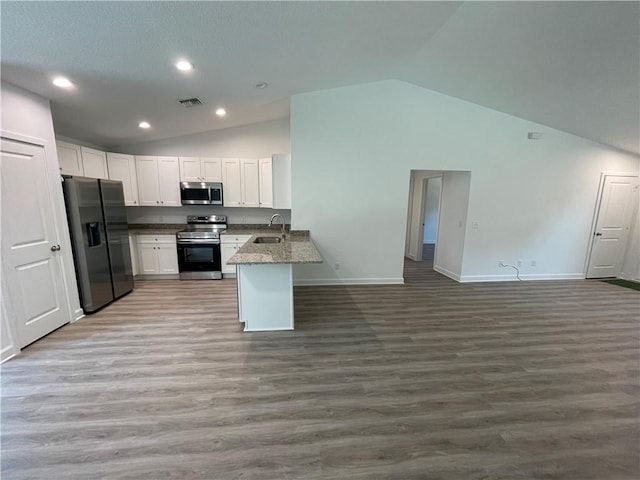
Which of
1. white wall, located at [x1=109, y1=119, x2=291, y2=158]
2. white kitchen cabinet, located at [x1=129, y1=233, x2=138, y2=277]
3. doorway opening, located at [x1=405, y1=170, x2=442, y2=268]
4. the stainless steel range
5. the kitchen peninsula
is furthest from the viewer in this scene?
doorway opening, located at [x1=405, y1=170, x2=442, y2=268]

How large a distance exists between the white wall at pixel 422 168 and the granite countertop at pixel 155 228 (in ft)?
7.91

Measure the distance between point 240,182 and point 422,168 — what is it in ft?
10.9

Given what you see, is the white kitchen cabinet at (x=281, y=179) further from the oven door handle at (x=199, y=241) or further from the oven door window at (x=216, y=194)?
the oven door handle at (x=199, y=241)

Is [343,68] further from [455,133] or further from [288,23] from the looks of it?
[455,133]

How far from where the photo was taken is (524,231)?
4.99m

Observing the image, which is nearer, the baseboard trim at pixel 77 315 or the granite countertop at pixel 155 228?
the baseboard trim at pixel 77 315

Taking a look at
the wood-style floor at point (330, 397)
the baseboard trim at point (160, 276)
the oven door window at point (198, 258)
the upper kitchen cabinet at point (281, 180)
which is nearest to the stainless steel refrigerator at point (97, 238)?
the wood-style floor at point (330, 397)

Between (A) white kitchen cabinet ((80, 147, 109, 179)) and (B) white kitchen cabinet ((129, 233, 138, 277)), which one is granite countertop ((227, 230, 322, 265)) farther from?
(A) white kitchen cabinet ((80, 147, 109, 179))

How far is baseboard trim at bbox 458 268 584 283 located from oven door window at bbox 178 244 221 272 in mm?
4658

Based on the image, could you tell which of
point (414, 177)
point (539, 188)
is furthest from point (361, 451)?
point (414, 177)

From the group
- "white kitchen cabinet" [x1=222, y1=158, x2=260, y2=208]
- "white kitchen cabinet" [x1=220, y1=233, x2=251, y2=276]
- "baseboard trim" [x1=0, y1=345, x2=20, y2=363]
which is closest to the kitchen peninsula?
"white kitchen cabinet" [x1=220, y1=233, x2=251, y2=276]

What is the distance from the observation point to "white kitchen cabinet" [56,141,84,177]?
3.50 m

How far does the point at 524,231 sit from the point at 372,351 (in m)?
4.19

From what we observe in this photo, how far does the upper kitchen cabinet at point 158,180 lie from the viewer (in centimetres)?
488
